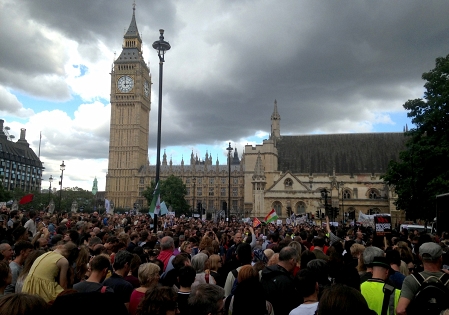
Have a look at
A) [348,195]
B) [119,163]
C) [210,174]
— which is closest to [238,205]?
[210,174]

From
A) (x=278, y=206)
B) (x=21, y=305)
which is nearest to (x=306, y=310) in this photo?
(x=21, y=305)

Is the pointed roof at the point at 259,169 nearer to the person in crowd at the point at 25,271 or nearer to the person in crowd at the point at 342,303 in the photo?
the person in crowd at the point at 25,271

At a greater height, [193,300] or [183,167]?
[183,167]

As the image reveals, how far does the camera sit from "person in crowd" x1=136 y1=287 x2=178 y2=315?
2.97 meters

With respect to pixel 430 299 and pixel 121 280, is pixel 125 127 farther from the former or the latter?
pixel 430 299

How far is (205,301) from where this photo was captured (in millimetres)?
3367

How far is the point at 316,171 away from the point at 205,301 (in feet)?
195

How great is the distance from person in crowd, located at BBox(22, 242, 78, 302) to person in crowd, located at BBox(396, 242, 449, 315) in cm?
372

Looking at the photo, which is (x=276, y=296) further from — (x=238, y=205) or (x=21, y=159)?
(x=21, y=159)

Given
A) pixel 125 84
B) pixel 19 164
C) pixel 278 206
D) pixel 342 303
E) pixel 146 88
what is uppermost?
pixel 146 88

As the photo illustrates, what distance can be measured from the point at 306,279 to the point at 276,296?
840mm

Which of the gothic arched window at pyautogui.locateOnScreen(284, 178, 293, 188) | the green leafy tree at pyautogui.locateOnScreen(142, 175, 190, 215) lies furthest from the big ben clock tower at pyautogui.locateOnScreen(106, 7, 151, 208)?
the gothic arched window at pyautogui.locateOnScreen(284, 178, 293, 188)

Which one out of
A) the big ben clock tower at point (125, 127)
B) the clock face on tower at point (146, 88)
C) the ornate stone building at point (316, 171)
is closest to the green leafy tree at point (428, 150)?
the ornate stone building at point (316, 171)

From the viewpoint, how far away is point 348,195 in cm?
5656
